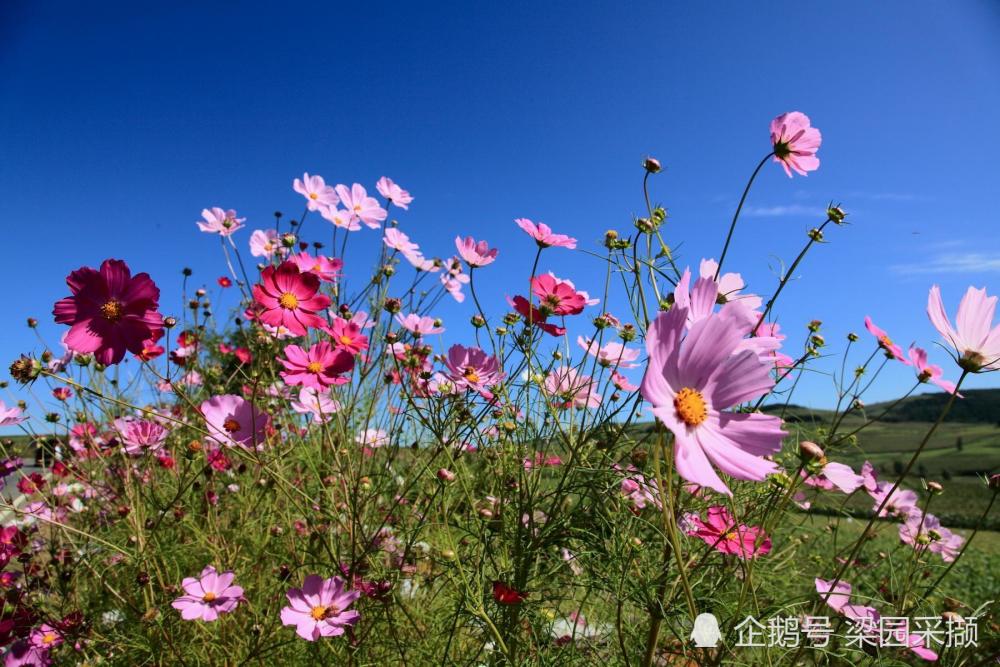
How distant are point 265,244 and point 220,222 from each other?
13cm

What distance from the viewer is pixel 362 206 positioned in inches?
59.4

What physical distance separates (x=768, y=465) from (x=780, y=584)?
1640 millimetres

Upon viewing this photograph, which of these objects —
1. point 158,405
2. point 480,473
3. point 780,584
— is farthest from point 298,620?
point 780,584

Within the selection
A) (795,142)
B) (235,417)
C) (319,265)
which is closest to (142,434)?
(235,417)

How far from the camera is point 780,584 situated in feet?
6.07

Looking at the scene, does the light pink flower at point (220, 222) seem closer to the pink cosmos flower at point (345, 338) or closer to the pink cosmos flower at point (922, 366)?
the pink cosmos flower at point (345, 338)

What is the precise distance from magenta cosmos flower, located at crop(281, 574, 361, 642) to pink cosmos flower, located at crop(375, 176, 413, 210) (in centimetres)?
105

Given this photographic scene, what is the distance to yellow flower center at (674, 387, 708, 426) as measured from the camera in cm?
53

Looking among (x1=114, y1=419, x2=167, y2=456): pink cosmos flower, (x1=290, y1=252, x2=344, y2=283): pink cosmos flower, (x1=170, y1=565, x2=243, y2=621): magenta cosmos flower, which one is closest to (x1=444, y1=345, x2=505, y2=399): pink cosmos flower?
(x1=290, y1=252, x2=344, y2=283): pink cosmos flower

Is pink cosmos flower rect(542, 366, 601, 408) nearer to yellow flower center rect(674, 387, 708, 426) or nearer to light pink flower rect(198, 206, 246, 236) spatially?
yellow flower center rect(674, 387, 708, 426)

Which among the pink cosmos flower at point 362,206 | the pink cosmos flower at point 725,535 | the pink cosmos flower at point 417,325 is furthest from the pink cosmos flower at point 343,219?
the pink cosmos flower at point 725,535

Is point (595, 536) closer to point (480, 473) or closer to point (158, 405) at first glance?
point (480, 473)

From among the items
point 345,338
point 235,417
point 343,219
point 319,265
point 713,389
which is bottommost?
point 713,389

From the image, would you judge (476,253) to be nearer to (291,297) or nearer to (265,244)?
(291,297)
